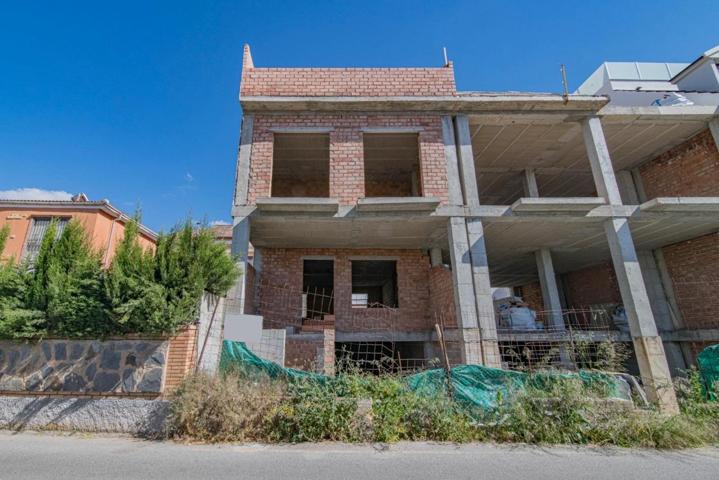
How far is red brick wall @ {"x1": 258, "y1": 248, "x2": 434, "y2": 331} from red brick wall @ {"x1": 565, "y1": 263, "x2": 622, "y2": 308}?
827 cm

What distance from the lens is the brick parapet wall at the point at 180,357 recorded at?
5480 mm

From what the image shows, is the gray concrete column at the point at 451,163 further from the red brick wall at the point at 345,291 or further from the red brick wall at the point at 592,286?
the red brick wall at the point at 592,286

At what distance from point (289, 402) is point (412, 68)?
9662mm

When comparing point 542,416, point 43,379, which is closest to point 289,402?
point 542,416

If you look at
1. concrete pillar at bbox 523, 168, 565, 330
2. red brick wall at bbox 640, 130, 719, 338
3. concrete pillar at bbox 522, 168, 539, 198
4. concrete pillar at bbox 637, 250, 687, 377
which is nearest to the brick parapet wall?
concrete pillar at bbox 523, 168, 565, 330

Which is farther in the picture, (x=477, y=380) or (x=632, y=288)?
(x=632, y=288)

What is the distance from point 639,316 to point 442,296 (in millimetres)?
4858

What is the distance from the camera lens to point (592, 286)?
14.5 meters

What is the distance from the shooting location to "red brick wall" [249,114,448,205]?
29.8ft

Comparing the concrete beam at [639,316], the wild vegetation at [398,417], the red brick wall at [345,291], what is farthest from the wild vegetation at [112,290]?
the concrete beam at [639,316]

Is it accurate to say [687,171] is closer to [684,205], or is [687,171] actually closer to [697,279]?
[684,205]

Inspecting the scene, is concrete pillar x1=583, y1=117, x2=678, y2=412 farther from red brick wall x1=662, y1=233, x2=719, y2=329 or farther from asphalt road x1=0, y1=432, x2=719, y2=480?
red brick wall x1=662, y1=233, x2=719, y2=329

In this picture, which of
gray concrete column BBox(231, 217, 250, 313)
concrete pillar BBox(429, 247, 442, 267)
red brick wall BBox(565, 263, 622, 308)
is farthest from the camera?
red brick wall BBox(565, 263, 622, 308)

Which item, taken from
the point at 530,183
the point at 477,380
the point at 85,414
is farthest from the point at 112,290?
the point at 530,183
